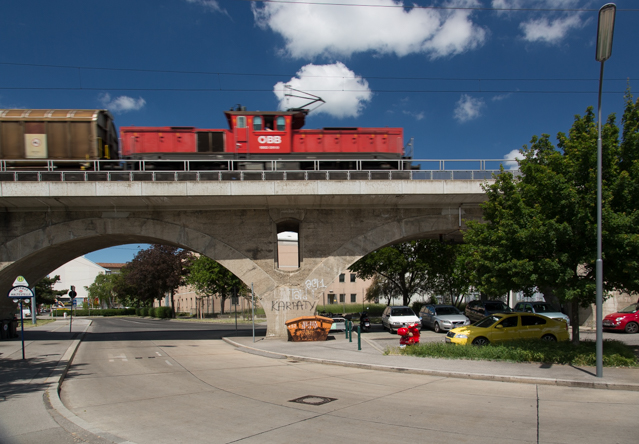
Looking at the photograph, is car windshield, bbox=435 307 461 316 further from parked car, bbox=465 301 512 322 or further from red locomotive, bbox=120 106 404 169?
red locomotive, bbox=120 106 404 169

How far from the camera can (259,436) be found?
670cm

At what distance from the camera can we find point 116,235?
76.8ft

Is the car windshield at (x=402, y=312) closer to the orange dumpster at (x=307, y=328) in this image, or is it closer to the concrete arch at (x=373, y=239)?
the concrete arch at (x=373, y=239)

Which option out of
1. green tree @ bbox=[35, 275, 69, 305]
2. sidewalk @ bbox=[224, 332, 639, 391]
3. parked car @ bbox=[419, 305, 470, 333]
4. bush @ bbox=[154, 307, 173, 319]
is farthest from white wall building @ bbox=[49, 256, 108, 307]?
sidewalk @ bbox=[224, 332, 639, 391]

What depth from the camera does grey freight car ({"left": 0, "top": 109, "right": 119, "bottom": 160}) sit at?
2195 cm

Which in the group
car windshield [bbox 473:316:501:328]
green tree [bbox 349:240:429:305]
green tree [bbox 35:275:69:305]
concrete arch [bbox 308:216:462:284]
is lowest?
green tree [bbox 35:275:69:305]

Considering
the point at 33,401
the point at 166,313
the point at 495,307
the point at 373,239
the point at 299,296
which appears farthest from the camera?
the point at 166,313

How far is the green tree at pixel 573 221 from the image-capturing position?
1278 cm

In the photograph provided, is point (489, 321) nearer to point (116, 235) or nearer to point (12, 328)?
point (116, 235)

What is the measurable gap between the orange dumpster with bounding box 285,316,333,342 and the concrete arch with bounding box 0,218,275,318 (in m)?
2.61

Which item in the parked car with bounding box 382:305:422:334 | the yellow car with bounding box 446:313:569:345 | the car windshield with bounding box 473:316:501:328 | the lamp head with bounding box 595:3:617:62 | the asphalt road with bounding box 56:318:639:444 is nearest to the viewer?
the asphalt road with bounding box 56:318:639:444

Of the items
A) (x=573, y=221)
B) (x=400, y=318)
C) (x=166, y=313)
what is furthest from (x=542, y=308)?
(x=166, y=313)

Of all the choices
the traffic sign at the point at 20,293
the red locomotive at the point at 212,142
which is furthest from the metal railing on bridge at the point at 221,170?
the traffic sign at the point at 20,293

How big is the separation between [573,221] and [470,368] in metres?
5.28
